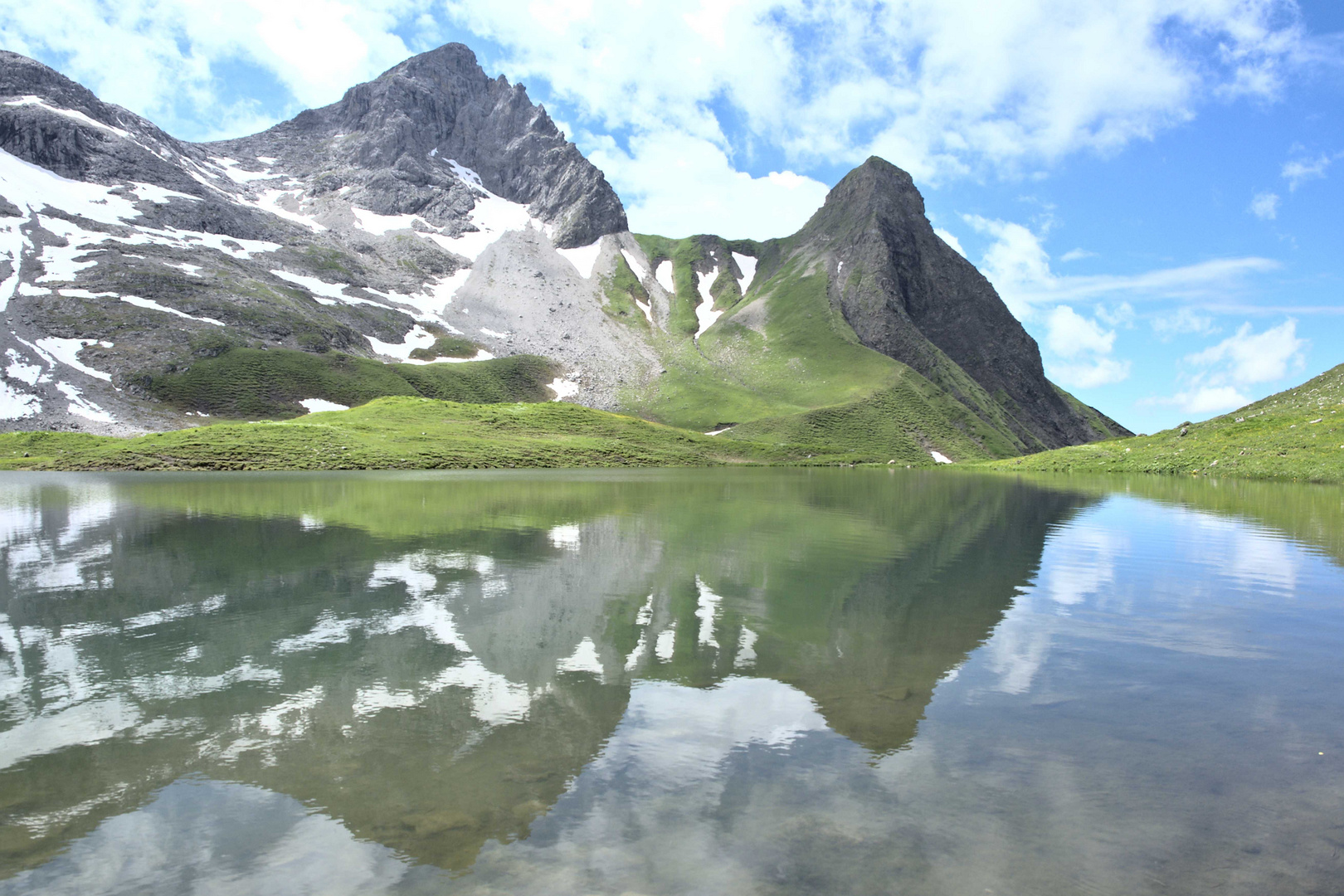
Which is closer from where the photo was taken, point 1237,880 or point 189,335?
point 1237,880

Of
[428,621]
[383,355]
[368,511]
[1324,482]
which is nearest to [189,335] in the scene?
[383,355]

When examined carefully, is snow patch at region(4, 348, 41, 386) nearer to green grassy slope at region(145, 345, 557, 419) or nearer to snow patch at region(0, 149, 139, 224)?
green grassy slope at region(145, 345, 557, 419)

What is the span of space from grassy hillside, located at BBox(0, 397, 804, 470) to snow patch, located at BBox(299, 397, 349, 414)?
95.4 feet

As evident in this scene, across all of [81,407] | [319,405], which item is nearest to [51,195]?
[81,407]

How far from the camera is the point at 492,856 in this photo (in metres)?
5.85

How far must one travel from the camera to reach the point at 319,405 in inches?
6024

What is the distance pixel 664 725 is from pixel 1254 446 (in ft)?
279

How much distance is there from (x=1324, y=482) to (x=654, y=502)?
5548 centimetres

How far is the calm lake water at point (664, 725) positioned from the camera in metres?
5.86

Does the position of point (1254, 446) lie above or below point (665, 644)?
above

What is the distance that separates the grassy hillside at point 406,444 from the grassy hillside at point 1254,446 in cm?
5863

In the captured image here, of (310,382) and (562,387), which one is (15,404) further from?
(562,387)

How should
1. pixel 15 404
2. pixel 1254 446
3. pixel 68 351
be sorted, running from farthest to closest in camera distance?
pixel 68 351 < pixel 15 404 < pixel 1254 446

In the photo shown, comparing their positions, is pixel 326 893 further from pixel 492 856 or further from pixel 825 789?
pixel 825 789
